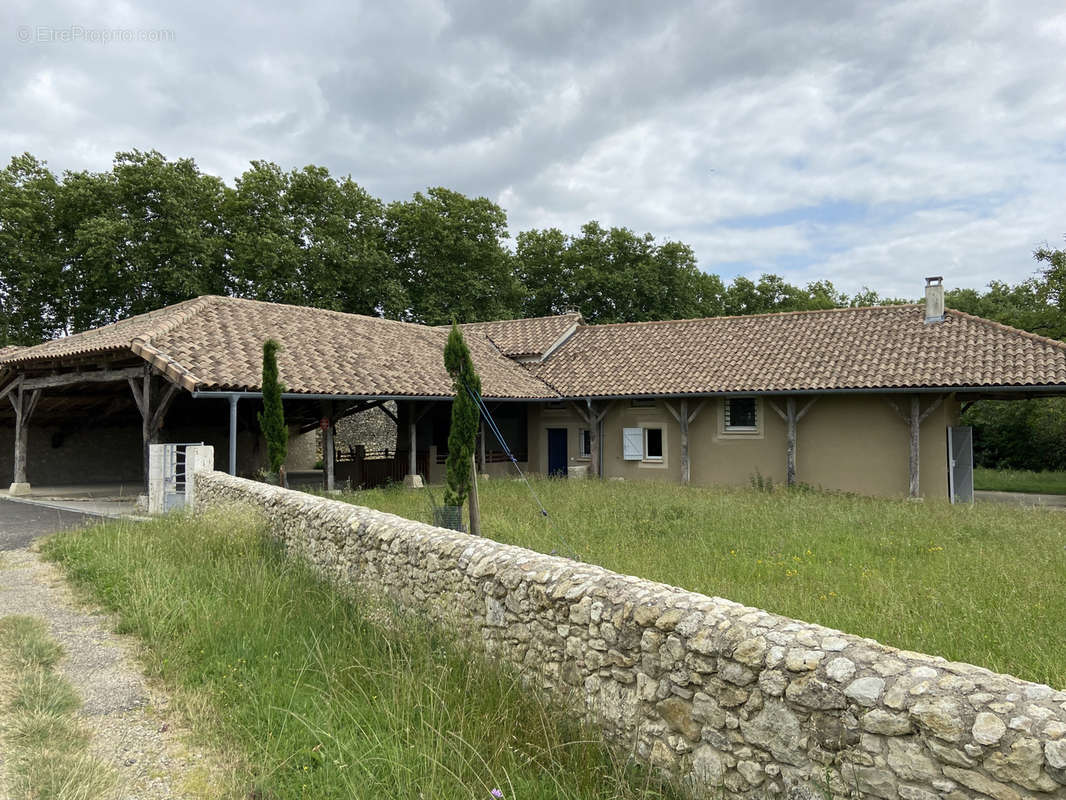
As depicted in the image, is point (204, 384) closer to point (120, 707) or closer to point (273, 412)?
point (273, 412)

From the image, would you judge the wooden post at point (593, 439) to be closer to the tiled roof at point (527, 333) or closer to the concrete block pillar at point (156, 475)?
the tiled roof at point (527, 333)

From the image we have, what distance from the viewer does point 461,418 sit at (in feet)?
32.6

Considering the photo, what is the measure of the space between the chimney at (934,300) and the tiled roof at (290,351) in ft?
35.0

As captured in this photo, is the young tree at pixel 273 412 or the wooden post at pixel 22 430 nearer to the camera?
the young tree at pixel 273 412

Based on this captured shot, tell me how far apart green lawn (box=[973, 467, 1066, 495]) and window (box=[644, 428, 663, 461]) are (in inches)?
419

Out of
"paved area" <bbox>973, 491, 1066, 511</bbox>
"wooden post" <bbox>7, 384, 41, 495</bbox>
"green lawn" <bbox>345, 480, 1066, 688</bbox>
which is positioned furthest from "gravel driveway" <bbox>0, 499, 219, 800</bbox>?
"paved area" <bbox>973, 491, 1066, 511</bbox>

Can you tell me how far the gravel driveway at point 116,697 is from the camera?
12.7 ft

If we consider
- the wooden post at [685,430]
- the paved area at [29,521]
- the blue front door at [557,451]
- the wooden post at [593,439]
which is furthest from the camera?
the blue front door at [557,451]

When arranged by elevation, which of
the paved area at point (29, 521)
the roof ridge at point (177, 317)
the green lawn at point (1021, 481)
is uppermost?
the roof ridge at point (177, 317)

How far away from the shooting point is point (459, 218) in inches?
1331

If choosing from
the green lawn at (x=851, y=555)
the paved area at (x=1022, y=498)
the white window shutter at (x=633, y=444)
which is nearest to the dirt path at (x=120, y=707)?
the green lawn at (x=851, y=555)

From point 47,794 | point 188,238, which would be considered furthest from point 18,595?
point 188,238

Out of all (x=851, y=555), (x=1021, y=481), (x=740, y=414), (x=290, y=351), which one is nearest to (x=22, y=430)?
(x=290, y=351)

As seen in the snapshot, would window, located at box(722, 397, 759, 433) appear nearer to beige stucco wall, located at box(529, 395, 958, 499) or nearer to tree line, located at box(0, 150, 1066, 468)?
beige stucco wall, located at box(529, 395, 958, 499)
